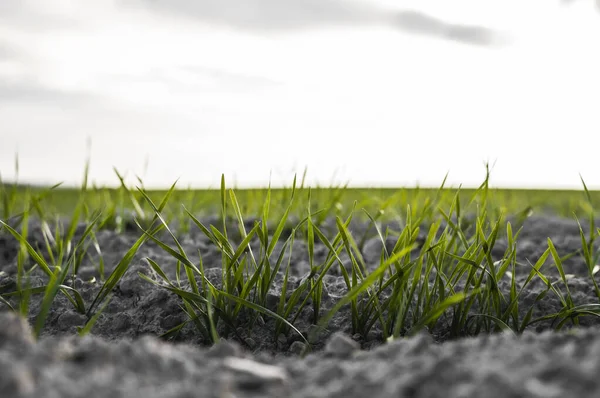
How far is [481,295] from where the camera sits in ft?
5.45

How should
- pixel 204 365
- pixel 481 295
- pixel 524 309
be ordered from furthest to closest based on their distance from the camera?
pixel 524 309, pixel 481 295, pixel 204 365

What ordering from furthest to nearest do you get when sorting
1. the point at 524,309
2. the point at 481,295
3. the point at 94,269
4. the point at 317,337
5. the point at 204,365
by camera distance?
1. the point at 94,269
2. the point at 524,309
3. the point at 481,295
4. the point at 317,337
5. the point at 204,365

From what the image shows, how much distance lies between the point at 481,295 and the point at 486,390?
3.23ft

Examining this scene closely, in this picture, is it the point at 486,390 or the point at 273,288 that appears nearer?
the point at 486,390

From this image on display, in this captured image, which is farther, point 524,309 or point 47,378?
point 524,309

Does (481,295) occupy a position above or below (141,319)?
above

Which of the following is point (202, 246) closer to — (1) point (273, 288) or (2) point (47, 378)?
(1) point (273, 288)

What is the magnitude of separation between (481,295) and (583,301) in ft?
1.56

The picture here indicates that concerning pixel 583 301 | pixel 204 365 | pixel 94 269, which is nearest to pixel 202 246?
pixel 94 269

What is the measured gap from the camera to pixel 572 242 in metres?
3.09

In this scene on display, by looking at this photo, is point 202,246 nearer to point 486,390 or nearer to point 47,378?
point 47,378

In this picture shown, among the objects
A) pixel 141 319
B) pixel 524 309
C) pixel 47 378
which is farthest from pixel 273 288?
pixel 47 378

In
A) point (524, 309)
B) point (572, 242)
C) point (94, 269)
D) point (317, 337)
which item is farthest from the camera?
point (572, 242)

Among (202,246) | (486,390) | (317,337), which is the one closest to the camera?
(486,390)
